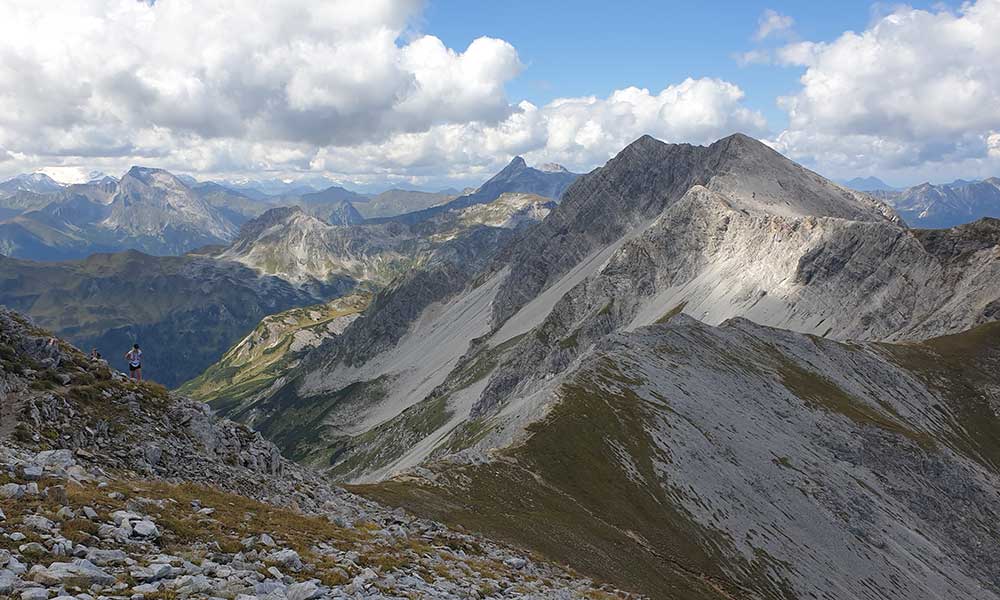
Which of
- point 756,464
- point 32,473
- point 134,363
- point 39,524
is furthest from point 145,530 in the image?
point 756,464

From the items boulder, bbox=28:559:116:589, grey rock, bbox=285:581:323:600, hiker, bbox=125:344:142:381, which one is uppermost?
hiker, bbox=125:344:142:381

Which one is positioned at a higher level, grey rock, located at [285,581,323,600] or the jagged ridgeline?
grey rock, located at [285,581,323,600]

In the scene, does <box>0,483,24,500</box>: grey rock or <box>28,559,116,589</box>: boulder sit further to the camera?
<box>0,483,24,500</box>: grey rock

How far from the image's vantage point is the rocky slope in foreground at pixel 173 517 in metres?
14.3

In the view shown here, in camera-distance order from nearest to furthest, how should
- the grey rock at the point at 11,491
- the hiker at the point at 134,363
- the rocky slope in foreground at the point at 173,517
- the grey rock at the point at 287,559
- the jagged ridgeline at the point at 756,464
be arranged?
1. the rocky slope in foreground at the point at 173,517
2. the grey rock at the point at 11,491
3. the grey rock at the point at 287,559
4. the hiker at the point at 134,363
5. the jagged ridgeline at the point at 756,464

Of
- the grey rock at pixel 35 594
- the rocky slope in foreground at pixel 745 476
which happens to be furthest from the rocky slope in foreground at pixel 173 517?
the rocky slope in foreground at pixel 745 476

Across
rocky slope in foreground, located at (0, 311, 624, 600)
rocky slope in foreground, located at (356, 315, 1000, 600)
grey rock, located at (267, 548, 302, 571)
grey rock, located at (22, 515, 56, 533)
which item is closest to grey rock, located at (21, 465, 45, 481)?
rocky slope in foreground, located at (0, 311, 624, 600)

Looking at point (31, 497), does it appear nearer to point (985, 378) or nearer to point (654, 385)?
point (654, 385)

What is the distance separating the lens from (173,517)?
18844 millimetres

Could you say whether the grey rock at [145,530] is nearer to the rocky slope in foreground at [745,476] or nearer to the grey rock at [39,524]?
the grey rock at [39,524]

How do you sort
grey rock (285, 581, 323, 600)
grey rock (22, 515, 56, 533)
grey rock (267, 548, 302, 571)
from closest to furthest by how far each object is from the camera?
grey rock (22, 515, 56, 533), grey rock (285, 581, 323, 600), grey rock (267, 548, 302, 571)

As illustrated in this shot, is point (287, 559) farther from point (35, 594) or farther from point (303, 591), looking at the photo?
point (35, 594)

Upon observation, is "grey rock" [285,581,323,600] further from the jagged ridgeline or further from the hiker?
the hiker

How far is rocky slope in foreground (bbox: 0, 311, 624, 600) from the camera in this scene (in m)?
14.3
